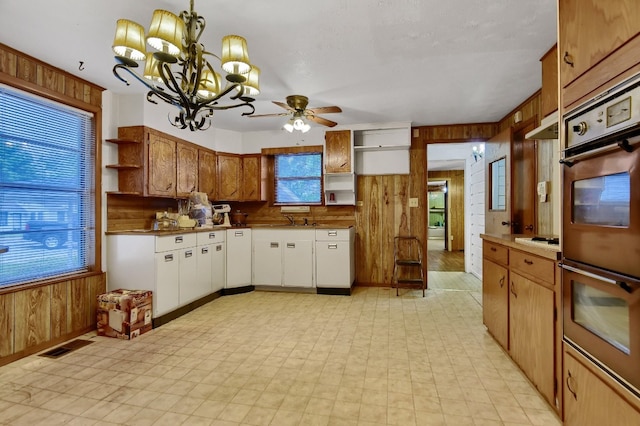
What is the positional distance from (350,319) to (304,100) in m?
2.36

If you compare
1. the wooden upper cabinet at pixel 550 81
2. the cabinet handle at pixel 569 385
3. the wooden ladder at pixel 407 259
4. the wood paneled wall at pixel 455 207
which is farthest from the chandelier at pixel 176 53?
the wood paneled wall at pixel 455 207

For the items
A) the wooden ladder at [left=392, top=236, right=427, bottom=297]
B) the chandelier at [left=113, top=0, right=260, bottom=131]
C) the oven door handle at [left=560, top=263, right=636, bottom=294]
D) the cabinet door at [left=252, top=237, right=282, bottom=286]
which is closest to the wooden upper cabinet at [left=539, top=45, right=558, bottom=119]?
the oven door handle at [left=560, top=263, right=636, bottom=294]

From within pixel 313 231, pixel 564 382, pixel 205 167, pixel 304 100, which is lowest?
pixel 564 382

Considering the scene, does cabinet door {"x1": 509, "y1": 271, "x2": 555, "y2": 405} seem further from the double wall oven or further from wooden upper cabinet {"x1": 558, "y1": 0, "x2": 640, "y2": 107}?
wooden upper cabinet {"x1": 558, "y1": 0, "x2": 640, "y2": 107}

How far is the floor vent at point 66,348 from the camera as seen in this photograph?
2.56 m

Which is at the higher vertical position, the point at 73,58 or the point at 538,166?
the point at 73,58

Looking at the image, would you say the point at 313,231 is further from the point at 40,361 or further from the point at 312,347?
the point at 40,361

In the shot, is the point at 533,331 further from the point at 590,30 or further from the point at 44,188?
the point at 44,188

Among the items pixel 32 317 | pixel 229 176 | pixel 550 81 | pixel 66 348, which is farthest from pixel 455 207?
pixel 32 317

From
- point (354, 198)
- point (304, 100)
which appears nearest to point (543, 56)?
point (304, 100)

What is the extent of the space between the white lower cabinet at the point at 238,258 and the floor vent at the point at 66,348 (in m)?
1.77

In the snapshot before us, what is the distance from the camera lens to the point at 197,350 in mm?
2615

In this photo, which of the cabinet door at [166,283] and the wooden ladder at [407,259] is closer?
the cabinet door at [166,283]

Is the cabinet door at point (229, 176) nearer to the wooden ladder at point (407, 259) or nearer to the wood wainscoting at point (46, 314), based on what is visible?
the wood wainscoting at point (46, 314)
